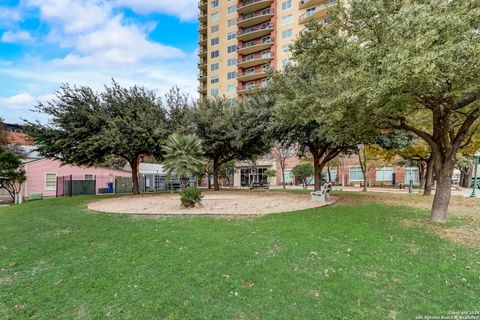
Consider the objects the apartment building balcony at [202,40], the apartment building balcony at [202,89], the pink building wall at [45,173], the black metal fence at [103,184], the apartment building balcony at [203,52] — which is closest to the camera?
the black metal fence at [103,184]

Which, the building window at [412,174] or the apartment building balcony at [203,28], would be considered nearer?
the building window at [412,174]

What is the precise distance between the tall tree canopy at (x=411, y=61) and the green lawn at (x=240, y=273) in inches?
134

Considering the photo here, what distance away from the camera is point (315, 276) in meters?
5.07

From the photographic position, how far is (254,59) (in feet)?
168

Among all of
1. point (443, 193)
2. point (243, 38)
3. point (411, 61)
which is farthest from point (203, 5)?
point (411, 61)

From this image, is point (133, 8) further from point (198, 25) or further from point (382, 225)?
point (198, 25)

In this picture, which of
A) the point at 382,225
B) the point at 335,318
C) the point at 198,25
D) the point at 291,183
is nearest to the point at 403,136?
the point at 382,225

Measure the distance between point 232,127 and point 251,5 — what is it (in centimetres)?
3985

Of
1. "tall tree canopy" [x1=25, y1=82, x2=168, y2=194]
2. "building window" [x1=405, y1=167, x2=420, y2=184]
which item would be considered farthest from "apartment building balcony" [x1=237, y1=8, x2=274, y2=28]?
"tall tree canopy" [x1=25, y1=82, x2=168, y2=194]

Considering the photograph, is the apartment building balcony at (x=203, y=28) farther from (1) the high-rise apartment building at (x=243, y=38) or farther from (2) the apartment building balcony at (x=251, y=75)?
(2) the apartment building balcony at (x=251, y=75)

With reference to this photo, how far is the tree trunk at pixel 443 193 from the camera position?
8.90 metres

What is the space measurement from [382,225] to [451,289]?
3.89 metres

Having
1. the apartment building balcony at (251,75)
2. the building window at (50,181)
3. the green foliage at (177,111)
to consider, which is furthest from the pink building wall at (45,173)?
the apartment building balcony at (251,75)

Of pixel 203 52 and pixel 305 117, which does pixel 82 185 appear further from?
pixel 203 52
